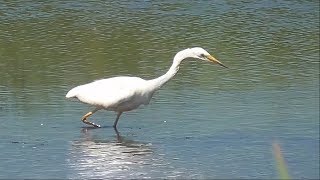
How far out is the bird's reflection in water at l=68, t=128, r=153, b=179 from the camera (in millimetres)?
8016

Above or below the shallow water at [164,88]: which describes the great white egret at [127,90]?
above

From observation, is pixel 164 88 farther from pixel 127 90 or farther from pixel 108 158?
pixel 108 158

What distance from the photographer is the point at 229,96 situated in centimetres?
1119

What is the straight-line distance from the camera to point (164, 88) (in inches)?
465

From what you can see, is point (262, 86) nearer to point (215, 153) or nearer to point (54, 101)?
point (54, 101)

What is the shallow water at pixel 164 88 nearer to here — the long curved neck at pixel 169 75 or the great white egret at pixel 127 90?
the great white egret at pixel 127 90

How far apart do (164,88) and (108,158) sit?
3332 millimetres

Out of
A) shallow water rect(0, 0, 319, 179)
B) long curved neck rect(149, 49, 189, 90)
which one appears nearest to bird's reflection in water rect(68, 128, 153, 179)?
shallow water rect(0, 0, 319, 179)

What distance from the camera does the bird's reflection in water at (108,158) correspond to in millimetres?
8016

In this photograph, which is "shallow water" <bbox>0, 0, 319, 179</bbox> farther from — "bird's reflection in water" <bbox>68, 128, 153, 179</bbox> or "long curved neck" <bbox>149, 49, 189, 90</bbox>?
"long curved neck" <bbox>149, 49, 189, 90</bbox>

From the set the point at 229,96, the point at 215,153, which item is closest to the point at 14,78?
the point at 229,96

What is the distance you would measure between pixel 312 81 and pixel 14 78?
3.47m

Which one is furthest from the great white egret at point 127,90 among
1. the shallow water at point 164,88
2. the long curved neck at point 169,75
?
the shallow water at point 164,88

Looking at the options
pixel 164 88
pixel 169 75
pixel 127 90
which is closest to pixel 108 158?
pixel 127 90
